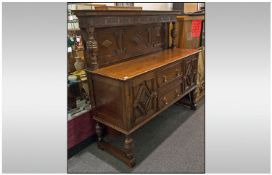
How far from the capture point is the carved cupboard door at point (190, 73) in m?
2.56

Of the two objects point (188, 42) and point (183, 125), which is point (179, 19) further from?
point (183, 125)

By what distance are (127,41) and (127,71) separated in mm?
502

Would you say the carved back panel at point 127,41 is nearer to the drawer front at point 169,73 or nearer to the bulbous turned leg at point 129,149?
the drawer front at point 169,73

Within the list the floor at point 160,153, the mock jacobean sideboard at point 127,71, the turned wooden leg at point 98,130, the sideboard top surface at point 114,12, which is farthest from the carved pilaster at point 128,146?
the sideboard top surface at point 114,12

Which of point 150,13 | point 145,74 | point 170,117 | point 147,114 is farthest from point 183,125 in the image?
point 150,13

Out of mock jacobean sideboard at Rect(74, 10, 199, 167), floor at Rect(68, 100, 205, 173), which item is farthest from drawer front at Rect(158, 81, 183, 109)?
floor at Rect(68, 100, 205, 173)

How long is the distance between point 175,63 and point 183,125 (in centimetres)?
83

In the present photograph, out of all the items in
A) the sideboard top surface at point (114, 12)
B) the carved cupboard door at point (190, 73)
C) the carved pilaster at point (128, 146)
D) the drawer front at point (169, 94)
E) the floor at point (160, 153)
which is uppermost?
the sideboard top surface at point (114, 12)

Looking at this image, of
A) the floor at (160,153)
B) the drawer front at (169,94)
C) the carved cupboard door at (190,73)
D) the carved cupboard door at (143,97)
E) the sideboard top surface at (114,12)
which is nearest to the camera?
the sideboard top surface at (114,12)

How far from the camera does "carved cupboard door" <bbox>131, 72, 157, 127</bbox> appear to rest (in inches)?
70.6

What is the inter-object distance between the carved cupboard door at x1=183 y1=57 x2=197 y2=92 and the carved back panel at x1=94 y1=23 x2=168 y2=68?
40 cm

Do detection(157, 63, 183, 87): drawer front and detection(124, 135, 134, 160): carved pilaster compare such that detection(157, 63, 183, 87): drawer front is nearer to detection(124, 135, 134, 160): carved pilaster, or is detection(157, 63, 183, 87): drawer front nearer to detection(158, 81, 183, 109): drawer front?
detection(158, 81, 183, 109): drawer front

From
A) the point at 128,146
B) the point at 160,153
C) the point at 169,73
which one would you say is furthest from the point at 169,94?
the point at 128,146

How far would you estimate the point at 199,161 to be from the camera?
2055 millimetres
